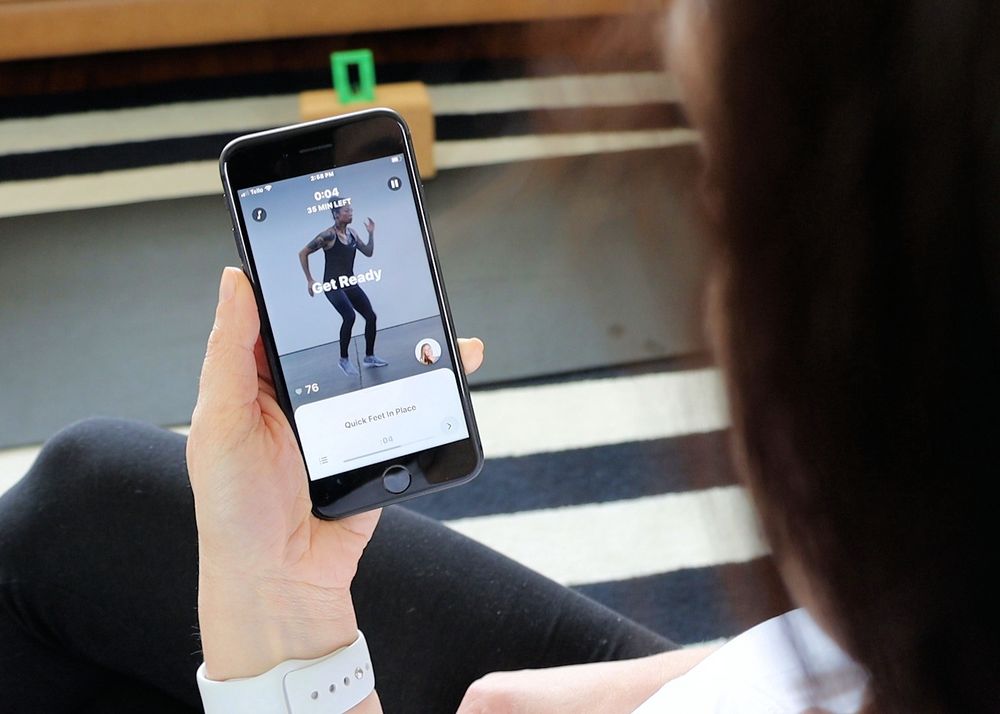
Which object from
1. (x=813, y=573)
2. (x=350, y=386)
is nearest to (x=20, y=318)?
(x=350, y=386)

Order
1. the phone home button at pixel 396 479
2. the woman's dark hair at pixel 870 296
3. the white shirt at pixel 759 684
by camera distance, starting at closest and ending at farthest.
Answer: the woman's dark hair at pixel 870 296, the white shirt at pixel 759 684, the phone home button at pixel 396 479

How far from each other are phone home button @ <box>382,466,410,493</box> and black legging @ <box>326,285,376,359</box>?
79 mm

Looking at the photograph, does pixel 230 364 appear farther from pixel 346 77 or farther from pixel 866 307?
pixel 346 77

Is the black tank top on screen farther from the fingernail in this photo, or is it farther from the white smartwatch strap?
the white smartwatch strap

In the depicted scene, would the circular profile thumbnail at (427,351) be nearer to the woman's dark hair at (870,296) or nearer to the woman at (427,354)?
the woman at (427,354)

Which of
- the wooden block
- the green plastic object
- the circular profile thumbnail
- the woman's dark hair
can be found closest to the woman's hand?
the circular profile thumbnail

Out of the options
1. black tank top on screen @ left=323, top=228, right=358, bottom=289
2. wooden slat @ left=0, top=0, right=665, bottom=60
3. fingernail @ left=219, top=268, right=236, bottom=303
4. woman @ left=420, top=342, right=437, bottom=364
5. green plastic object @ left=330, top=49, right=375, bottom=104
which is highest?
wooden slat @ left=0, top=0, right=665, bottom=60

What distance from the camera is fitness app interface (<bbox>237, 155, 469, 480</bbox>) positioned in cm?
65


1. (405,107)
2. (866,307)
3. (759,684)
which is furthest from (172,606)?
(405,107)

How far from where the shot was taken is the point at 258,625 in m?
0.58

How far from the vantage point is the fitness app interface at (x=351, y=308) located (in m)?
0.65

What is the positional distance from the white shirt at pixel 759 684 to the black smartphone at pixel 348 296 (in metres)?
0.22

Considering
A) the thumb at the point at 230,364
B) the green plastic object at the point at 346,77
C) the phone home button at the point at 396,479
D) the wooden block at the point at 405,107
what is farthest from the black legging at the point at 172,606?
the green plastic object at the point at 346,77

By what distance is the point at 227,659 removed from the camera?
581mm
